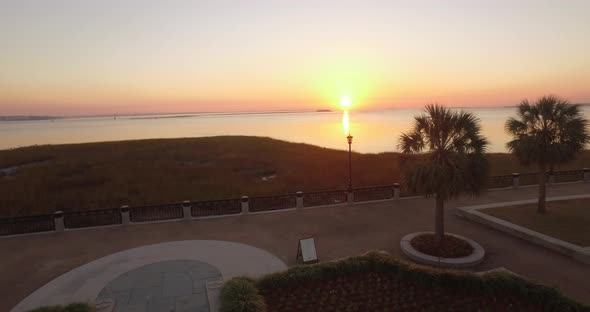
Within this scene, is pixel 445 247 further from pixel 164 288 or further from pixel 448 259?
pixel 164 288

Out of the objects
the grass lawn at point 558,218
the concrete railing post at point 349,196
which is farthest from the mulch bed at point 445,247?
the concrete railing post at point 349,196

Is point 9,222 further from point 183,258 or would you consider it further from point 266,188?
point 266,188

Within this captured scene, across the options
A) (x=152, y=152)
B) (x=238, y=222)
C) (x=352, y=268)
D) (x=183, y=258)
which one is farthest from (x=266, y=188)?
(x=152, y=152)

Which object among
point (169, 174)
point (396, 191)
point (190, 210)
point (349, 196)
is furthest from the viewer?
point (169, 174)

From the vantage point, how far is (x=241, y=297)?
315 inches

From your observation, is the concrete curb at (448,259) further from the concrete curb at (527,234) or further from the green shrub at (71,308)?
the green shrub at (71,308)

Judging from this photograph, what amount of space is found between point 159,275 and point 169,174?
22.0m

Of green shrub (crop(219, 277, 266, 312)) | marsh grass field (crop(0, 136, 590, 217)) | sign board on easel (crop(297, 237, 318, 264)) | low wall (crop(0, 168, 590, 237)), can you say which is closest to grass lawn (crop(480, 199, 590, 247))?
low wall (crop(0, 168, 590, 237))

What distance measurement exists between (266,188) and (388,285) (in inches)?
677

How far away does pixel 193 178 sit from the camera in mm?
29312

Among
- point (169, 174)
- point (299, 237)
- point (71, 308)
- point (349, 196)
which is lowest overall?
point (71, 308)

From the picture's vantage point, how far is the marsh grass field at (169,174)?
73.2ft

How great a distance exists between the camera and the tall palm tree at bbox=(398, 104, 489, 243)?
1062 cm

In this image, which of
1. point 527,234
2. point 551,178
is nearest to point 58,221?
point 527,234
